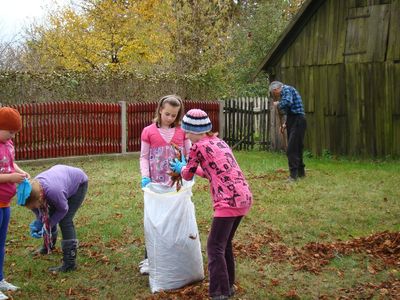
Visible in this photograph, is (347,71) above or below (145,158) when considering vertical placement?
above

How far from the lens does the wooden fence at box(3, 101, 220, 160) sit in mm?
14008

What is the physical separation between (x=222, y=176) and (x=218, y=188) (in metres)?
0.10

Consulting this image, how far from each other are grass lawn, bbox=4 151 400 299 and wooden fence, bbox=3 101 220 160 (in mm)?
3969

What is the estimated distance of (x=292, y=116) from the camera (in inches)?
417

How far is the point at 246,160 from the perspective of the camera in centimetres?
1456

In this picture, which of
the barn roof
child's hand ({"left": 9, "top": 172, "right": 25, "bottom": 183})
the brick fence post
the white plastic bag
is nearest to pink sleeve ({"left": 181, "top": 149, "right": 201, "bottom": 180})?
the white plastic bag

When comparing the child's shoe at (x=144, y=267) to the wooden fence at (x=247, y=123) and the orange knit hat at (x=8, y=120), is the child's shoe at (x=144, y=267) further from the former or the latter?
the wooden fence at (x=247, y=123)

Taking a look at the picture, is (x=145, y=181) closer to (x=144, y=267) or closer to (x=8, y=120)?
(x=144, y=267)

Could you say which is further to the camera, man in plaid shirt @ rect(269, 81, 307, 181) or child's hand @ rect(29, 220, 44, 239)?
man in plaid shirt @ rect(269, 81, 307, 181)

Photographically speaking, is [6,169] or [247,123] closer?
[6,169]

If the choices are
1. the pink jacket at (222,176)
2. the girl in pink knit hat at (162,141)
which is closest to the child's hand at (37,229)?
the girl in pink knit hat at (162,141)

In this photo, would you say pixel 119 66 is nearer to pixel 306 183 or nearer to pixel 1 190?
pixel 306 183

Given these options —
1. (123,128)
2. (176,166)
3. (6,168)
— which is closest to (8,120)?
(6,168)

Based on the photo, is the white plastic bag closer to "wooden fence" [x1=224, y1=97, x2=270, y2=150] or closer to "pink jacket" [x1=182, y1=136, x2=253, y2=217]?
"pink jacket" [x1=182, y1=136, x2=253, y2=217]
